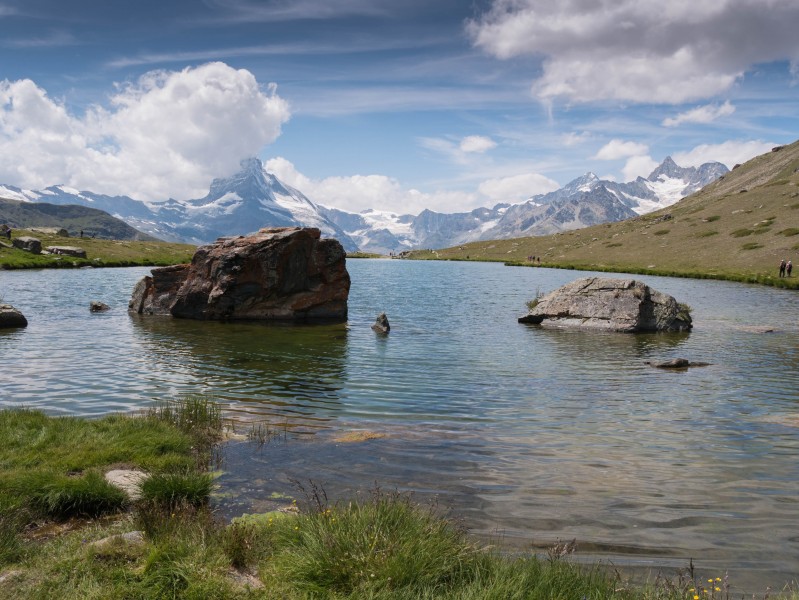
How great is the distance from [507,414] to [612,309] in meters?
25.5

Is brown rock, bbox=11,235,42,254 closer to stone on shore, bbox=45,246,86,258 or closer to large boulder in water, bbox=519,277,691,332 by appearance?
stone on shore, bbox=45,246,86,258

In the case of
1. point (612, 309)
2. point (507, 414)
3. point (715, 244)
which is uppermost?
point (715, 244)

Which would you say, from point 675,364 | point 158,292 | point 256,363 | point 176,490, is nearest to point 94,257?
point 158,292

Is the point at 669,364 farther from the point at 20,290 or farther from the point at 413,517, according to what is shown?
the point at 20,290

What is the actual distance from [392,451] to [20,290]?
58.3m

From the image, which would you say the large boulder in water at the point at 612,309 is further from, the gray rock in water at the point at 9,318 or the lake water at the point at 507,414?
the gray rock in water at the point at 9,318

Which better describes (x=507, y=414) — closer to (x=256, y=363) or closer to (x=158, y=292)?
(x=256, y=363)

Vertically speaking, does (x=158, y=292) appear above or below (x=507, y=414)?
above

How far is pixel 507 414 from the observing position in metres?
18.2

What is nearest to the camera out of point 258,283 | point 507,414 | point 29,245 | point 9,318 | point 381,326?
point 507,414

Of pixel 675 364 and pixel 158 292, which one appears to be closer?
pixel 675 364

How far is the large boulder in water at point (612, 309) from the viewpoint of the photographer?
39.4 meters

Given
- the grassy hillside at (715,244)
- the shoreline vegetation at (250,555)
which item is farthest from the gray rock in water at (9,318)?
the grassy hillside at (715,244)

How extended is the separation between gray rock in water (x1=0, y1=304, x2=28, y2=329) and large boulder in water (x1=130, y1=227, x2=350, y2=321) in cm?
1004
